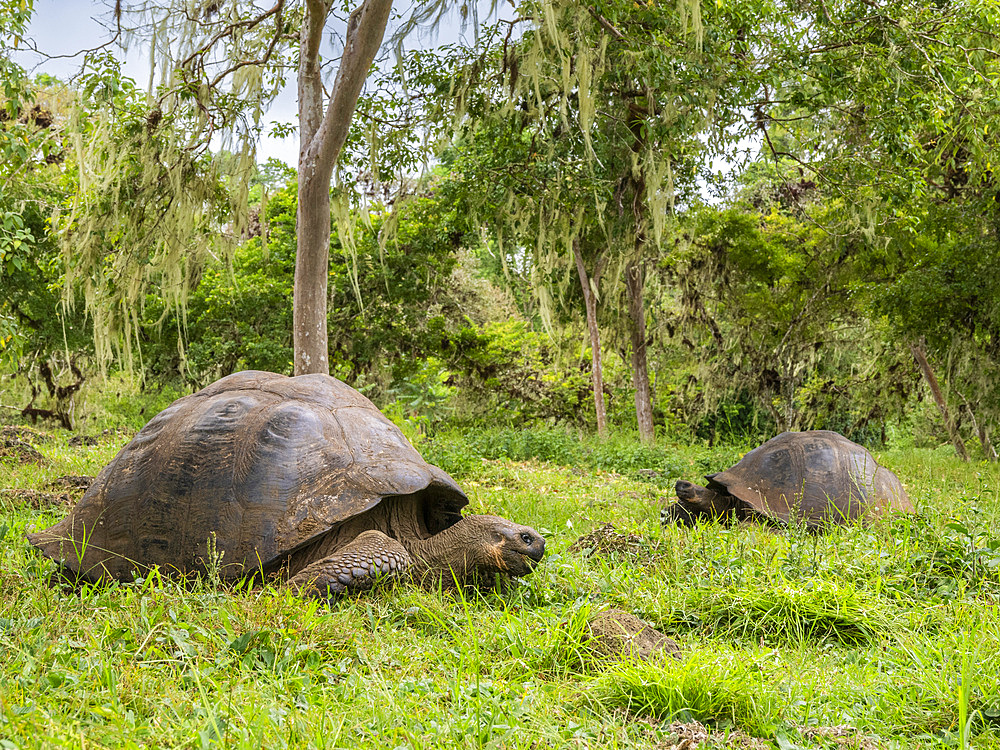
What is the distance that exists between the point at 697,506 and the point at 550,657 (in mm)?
2882

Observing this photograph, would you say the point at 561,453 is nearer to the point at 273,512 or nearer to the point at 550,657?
the point at 273,512

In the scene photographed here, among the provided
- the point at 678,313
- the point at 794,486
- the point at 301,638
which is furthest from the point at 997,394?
the point at 301,638

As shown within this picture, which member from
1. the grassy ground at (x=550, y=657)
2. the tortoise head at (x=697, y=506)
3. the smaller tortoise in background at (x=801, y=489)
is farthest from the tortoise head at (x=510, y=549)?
the tortoise head at (x=697, y=506)

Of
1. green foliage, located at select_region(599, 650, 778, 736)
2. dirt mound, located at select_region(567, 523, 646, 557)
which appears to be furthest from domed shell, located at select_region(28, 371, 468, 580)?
green foliage, located at select_region(599, 650, 778, 736)

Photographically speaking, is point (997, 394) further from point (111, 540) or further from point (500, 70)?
point (111, 540)

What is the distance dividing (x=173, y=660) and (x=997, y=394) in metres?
11.1

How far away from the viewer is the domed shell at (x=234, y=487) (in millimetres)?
3320

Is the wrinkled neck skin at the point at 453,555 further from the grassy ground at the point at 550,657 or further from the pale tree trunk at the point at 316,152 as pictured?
the pale tree trunk at the point at 316,152

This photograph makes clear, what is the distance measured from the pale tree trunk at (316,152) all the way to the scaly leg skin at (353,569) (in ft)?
12.0

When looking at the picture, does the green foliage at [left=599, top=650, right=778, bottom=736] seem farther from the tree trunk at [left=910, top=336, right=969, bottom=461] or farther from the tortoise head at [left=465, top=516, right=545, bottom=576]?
the tree trunk at [left=910, top=336, right=969, bottom=461]

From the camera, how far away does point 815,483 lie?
5.03 m

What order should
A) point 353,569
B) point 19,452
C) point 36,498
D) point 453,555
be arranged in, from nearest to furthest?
point 353,569, point 453,555, point 36,498, point 19,452

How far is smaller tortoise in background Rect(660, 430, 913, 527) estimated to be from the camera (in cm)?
486

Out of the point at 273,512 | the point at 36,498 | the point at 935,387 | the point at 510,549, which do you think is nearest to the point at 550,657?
the point at 510,549
